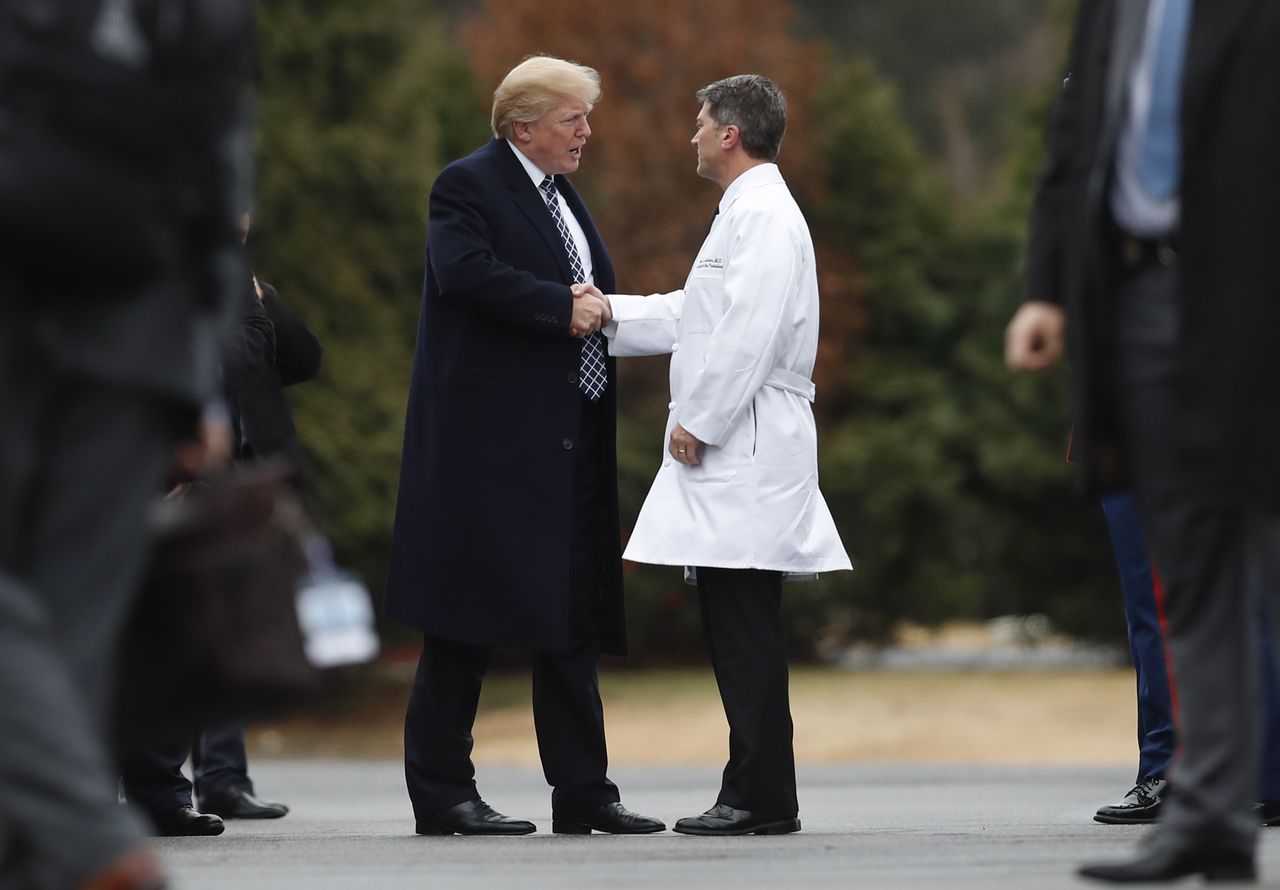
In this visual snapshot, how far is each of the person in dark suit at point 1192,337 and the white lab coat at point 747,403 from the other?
72.2 inches

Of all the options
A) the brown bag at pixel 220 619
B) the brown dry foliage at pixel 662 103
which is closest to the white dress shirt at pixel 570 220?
the brown bag at pixel 220 619

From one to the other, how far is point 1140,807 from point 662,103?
20.7 metres

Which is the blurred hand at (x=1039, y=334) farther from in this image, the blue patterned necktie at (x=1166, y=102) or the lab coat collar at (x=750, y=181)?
the lab coat collar at (x=750, y=181)

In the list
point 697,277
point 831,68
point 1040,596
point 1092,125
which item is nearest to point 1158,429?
point 1092,125

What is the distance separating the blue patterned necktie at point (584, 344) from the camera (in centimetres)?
639

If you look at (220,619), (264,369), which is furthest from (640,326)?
(220,619)

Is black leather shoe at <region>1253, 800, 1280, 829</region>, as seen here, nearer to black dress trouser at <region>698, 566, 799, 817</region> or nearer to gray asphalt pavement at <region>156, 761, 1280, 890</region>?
gray asphalt pavement at <region>156, 761, 1280, 890</region>

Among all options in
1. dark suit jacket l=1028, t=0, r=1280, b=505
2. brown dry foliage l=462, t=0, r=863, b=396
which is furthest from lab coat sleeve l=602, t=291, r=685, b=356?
brown dry foliage l=462, t=0, r=863, b=396

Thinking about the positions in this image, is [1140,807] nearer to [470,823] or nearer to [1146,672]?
[1146,672]

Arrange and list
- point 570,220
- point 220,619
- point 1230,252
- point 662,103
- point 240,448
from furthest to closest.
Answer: point 662,103, point 240,448, point 570,220, point 1230,252, point 220,619

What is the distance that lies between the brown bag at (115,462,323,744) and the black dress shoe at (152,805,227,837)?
3.04 meters

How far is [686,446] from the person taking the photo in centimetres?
616

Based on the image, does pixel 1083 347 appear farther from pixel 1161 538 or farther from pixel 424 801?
pixel 424 801

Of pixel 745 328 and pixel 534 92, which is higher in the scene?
pixel 534 92
